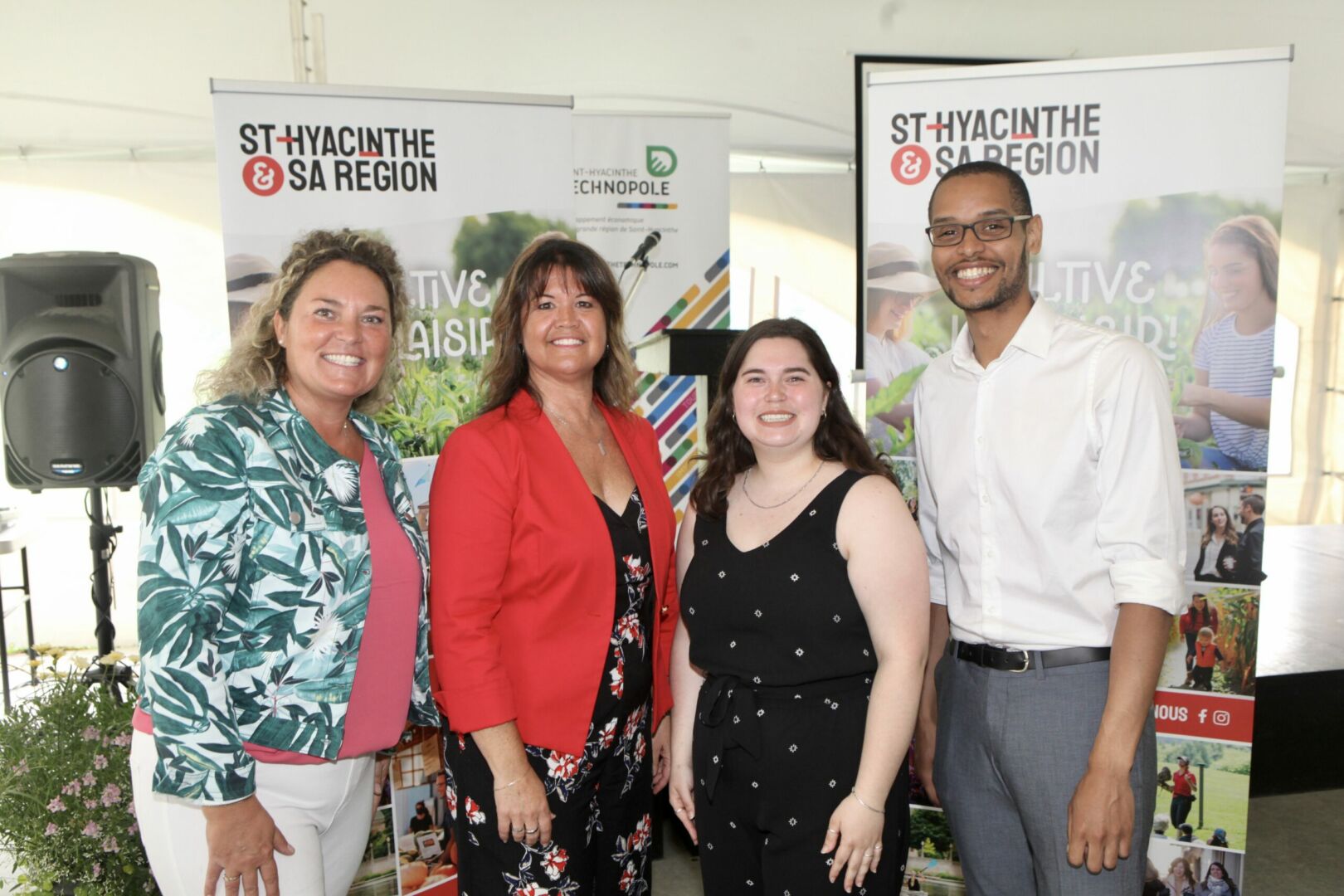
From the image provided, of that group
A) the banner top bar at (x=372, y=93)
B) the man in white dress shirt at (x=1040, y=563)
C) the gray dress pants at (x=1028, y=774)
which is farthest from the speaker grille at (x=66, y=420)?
the gray dress pants at (x=1028, y=774)

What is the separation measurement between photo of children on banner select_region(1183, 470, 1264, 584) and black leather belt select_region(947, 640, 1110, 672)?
124cm

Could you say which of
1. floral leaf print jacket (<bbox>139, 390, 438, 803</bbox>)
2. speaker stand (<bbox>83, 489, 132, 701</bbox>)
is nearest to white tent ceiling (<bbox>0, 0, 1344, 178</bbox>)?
speaker stand (<bbox>83, 489, 132, 701</bbox>)

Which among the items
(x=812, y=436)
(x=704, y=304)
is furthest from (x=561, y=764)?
(x=704, y=304)

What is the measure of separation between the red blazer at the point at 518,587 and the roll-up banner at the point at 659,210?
2799 millimetres

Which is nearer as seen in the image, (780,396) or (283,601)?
(283,601)

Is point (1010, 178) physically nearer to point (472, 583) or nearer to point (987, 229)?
point (987, 229)

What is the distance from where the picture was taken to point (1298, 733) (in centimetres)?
383

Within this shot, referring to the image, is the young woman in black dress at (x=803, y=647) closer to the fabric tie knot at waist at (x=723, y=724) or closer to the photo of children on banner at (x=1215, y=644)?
the fabric tie knot at waist at (x=723, y=724)

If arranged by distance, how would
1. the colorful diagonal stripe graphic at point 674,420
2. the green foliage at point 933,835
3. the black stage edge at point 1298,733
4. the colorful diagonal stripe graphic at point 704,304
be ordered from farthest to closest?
1. the colorful diagonal stripe graphic at point 674,420
2. the colorful diagonal stripe graphic at point 704,304
3. the black stage edge at point 1298,733
4. the green foliage at point 933,835

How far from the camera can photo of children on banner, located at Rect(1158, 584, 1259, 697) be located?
2.76 m

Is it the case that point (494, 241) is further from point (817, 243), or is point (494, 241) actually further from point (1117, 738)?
point (817, 243)

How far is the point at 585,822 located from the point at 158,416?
2.31m

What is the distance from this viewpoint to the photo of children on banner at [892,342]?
2.84m

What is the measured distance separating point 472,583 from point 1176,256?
219 centimetres
